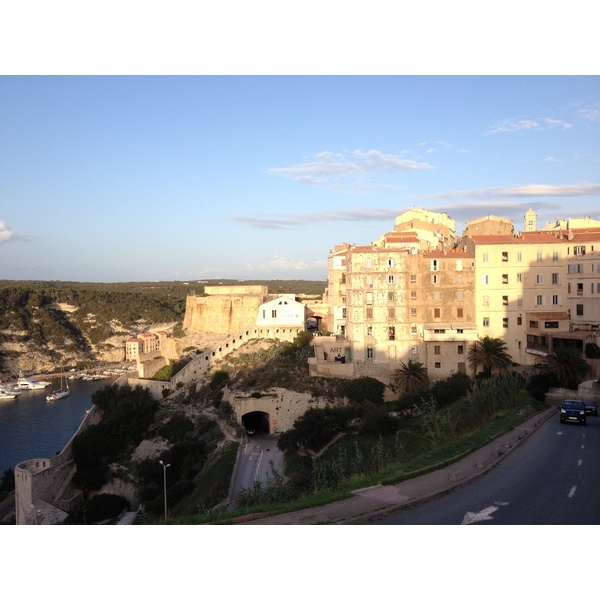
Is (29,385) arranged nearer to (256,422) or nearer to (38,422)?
(38,422)

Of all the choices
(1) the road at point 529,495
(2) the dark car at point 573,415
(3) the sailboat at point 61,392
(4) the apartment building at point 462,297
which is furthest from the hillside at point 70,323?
(1) the road at point 529,495

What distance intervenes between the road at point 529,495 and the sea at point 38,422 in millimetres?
29985

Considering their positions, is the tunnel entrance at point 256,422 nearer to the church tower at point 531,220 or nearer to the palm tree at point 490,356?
the palm tree at point 490,356

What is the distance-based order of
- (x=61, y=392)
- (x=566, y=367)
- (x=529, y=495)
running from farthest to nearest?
(x=61, y=392) < (x=566, y=367) < (x=529, y=495)

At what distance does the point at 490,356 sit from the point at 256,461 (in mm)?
10531

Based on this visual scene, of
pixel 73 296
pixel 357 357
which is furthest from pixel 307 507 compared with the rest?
pixel 73 296

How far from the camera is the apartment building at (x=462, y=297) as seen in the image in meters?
24.2

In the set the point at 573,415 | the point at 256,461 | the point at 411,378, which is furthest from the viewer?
the point at 411,378

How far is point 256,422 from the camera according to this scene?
2664 centimetres

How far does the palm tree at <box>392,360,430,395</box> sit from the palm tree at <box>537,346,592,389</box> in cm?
488

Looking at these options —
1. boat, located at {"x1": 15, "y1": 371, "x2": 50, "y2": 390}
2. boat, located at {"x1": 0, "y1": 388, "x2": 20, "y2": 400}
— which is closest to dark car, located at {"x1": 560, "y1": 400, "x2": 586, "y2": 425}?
boat, located at {"x1": 0, "y1": 388, "x2": 20, "y2": 400}

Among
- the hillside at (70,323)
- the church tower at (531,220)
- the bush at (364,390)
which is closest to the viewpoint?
the bush at (364,390)

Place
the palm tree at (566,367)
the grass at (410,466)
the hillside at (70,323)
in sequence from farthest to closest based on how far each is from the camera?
the hillside at (70,323)
the palm tree at (566,367)
the grass at (410,466)

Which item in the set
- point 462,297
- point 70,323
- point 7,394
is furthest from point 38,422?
point 70,323
